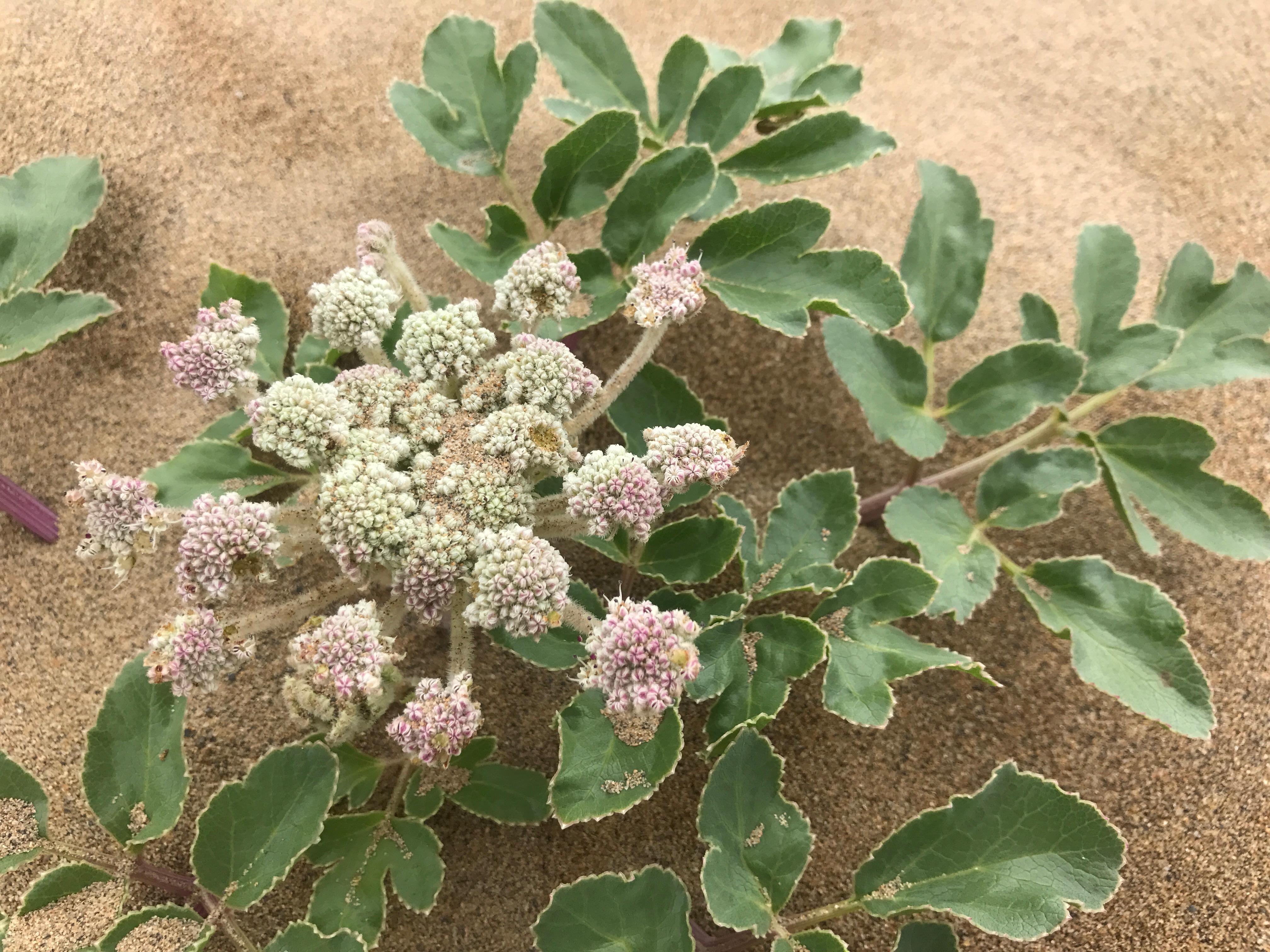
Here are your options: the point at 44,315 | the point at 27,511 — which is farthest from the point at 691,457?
the point at 27,511

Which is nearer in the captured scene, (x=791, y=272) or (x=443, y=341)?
(x=443, y=341)

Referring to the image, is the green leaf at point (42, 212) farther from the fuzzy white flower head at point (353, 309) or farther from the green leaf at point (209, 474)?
the fuzzy white flower head at point (353, 309)

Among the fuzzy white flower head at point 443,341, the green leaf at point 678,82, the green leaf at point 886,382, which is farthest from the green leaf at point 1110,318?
the fuzzy white flower head at point 443,341

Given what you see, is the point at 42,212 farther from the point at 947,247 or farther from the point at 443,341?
the point at 947,247

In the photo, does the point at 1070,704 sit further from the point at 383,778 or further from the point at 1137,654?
the point at 383,778

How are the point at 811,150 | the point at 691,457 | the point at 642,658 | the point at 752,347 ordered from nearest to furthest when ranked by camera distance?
1. the point at 642,658
2. the point at 691,457
3. the point at 811,150
4. the point at 752,347

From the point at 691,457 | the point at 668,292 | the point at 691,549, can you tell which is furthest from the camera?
the point at 691,549
